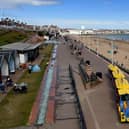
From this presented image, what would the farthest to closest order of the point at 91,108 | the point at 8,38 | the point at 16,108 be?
the point at 8,38, the point at 16,108, the point at 91,108

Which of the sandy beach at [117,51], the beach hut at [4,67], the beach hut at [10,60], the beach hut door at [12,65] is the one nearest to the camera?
the beach hut at [4,67]

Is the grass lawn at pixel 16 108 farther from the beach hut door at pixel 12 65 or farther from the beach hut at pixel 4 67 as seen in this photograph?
the beach hut door at pixel 12 65

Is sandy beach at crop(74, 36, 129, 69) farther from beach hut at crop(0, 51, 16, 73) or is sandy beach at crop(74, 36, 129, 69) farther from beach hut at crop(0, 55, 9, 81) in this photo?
beach hut at crop(0, 55, 9, 81)

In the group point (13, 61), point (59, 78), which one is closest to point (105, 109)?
point (59, 78)

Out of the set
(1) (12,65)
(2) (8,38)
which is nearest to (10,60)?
(1) (12,65)

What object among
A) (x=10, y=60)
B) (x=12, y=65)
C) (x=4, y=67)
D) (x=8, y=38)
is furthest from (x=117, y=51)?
(x=4, y=67)

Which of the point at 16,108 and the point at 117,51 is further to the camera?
the point at 117,51

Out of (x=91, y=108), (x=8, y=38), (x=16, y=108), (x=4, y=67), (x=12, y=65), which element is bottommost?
(x=16, y=108)

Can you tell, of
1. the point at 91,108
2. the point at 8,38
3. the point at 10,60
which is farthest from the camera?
the point at 8,38

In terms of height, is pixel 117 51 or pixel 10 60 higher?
pixel 10 60

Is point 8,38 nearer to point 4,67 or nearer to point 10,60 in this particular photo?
point 10,60

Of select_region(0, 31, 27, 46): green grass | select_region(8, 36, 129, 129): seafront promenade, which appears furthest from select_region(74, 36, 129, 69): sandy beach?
select_region(0, 31, 27, 46): green grass

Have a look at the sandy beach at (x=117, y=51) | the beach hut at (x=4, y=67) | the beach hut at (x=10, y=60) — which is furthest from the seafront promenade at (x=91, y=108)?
the sandy beach at (x=117, y=51)

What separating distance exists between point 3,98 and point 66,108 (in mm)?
5448
